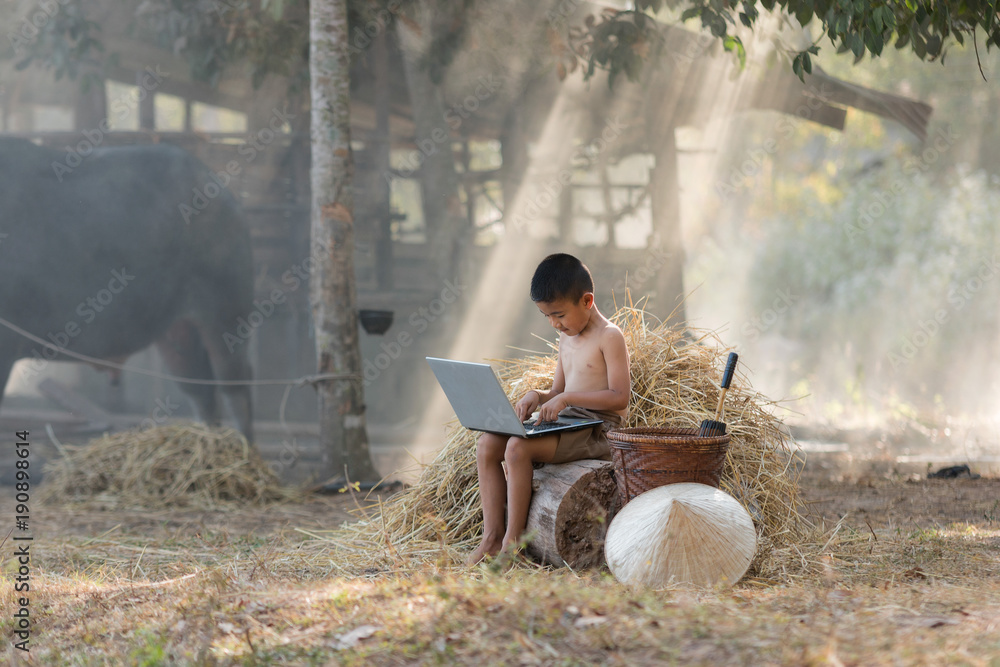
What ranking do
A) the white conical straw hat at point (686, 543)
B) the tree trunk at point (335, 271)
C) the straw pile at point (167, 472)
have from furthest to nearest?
the tree trunk at point (335, 271) → the straw pile at point (167, 472) → the white conical straw hat at point (686, 543)

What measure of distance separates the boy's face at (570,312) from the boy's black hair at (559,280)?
2cm

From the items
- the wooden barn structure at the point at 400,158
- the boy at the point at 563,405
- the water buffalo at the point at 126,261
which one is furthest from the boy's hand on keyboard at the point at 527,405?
→ the wooden barn structure at the point at 400,158

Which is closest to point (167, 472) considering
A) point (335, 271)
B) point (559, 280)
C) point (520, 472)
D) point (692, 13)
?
point (335, 271)

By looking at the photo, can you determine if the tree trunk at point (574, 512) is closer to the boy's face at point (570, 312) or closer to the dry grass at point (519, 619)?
the dry grass at point (519, 619)

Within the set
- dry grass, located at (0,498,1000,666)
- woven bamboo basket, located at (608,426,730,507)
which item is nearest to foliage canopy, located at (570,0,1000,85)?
woven bamboo basket, located at (608,426,730,507)

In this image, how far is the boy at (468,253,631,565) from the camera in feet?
11.3

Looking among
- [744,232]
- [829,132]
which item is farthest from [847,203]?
[744,232]

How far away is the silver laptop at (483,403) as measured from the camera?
127 inches

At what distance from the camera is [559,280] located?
349cm

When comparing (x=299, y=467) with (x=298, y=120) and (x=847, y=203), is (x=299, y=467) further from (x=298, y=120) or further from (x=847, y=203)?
(x=847, y=203)

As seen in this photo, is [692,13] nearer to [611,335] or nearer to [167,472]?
[611,335]

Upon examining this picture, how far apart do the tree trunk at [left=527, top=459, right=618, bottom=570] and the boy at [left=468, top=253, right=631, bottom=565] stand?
3.0 inches

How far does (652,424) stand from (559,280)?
946 millimetres

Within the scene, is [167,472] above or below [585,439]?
below
